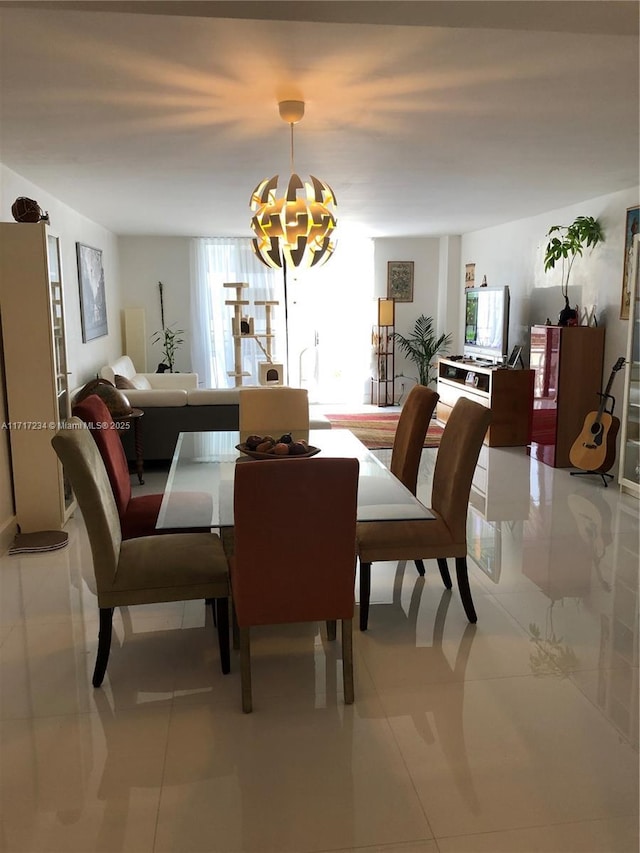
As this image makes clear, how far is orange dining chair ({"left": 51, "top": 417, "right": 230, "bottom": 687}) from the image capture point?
2455 mm

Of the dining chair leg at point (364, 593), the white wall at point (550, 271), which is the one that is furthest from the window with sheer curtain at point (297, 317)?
the dining chair leg at point (364, 593)

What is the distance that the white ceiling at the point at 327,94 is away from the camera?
1.96 meters

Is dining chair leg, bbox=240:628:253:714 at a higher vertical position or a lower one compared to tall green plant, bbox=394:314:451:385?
lower

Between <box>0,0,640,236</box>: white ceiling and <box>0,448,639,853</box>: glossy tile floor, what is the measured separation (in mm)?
2194

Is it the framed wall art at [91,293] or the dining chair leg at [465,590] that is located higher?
the framed wall art at [91,293]

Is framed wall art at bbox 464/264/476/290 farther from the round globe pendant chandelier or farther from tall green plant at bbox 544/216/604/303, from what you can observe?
the round globe pendant chandelier

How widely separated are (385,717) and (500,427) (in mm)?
4808

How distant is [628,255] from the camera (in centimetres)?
536

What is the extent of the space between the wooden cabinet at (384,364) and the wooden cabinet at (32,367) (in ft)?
18.9

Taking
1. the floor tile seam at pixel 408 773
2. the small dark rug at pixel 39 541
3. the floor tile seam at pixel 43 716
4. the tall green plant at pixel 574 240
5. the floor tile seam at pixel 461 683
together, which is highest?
Answer: the tall green plant at pixel 574 240

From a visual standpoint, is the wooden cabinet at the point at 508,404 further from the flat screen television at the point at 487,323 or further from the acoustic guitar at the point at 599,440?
the acoustic guitar at the point at 599,440

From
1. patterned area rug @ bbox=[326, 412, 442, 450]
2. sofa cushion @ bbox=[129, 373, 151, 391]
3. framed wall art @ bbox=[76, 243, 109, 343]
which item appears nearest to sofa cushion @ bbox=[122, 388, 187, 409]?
sofa cushion @ bbox=[129, 373, 151, 391]

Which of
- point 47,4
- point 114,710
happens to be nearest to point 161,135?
point 47,4

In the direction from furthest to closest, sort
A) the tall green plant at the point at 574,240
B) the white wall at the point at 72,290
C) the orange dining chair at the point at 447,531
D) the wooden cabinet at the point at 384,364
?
the wooden cabinet at the point at 384,364 < the tall green plant at the point at 574,240 < the white wall at the point at 72,290 < the orange dining chair at the point at 447,531
